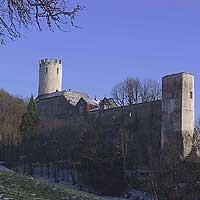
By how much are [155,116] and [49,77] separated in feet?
95.8

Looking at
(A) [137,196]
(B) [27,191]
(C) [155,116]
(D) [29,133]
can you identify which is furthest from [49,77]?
(B) [27,191]

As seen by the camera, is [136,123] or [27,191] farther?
[136,123]

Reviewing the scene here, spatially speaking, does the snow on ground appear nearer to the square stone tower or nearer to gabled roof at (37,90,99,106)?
the square stone tower

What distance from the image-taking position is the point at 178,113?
159ft

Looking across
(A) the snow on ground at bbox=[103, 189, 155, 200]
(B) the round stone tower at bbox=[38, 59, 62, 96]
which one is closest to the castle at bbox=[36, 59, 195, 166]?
(A) the snow on ground at bbox=[103, 189, 155, 200]

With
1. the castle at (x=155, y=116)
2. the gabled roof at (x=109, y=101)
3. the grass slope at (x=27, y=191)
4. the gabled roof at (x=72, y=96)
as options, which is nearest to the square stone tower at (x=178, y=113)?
the castle at (x=155, y=116)

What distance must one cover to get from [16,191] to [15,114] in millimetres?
59961

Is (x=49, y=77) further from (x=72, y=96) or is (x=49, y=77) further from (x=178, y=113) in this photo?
(x=178, y=113)

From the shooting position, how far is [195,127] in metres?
51.2

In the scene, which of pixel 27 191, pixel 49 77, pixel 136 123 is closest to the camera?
pixel 27 191

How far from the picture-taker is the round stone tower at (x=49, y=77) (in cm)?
7800

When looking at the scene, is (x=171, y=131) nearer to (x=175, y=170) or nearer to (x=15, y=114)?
(x=175, y=170)

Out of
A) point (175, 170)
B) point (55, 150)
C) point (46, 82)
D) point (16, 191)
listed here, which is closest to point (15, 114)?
point (46, 82)

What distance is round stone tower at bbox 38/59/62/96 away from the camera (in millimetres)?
78000
